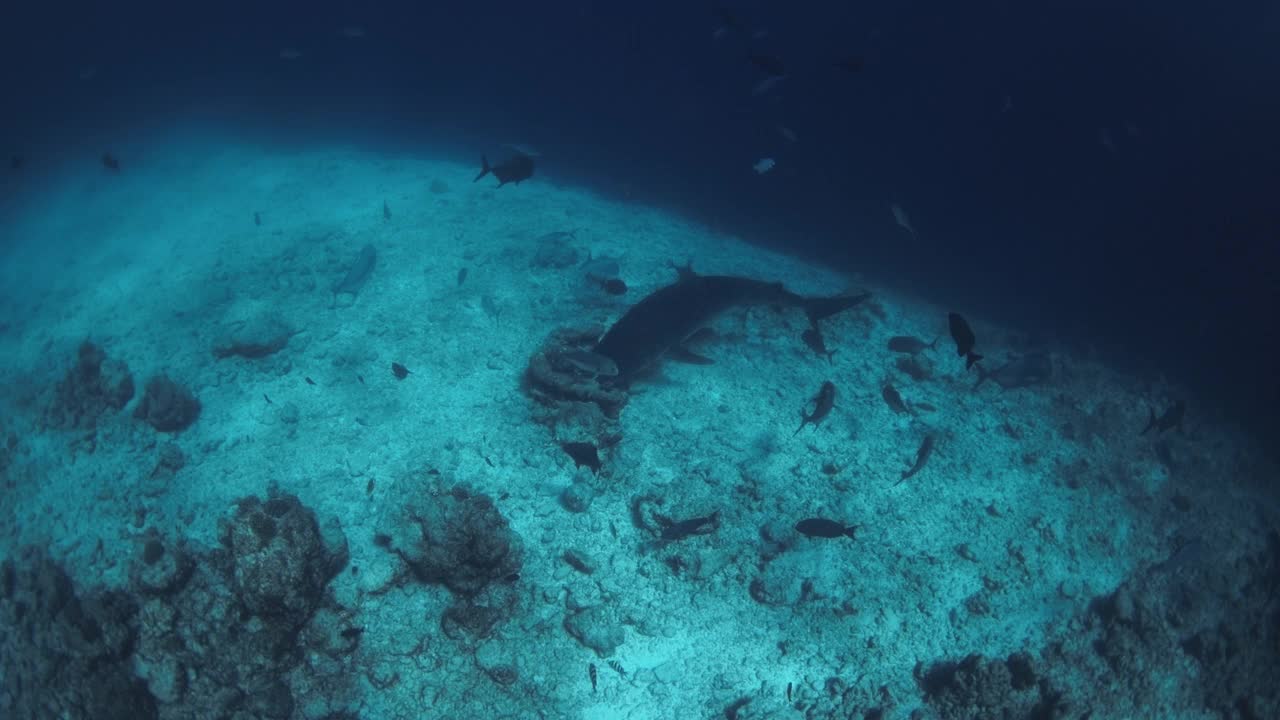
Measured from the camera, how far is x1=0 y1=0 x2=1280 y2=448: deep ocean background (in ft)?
47.4


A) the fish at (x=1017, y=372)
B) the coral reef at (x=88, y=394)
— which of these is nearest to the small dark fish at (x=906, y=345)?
the fish at (x=1017, y=372)

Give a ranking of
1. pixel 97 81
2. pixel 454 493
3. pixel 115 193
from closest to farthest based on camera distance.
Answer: pixel 454 493
pixel 115 193
pixel 97 81

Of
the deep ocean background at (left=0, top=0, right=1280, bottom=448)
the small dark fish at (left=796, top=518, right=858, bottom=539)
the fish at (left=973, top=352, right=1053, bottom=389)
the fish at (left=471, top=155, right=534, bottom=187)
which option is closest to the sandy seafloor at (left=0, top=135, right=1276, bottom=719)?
the fish at (left=973, top=352, right=1053, bottom=389)

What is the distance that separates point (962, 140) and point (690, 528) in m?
16.0

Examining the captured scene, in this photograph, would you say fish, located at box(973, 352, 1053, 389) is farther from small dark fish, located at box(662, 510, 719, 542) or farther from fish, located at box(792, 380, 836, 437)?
small dark fish, located at box(662, 510, 719, 542)

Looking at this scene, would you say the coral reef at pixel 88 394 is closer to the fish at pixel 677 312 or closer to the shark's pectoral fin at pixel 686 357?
the fish at pixel 677 312

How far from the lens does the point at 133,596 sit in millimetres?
5113

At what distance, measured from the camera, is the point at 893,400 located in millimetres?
7977

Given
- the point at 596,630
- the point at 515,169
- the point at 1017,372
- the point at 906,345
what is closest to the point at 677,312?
the point at 515,169

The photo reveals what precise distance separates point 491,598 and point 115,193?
22019 mm

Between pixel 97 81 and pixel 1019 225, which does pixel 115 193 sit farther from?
pixel 1019 225

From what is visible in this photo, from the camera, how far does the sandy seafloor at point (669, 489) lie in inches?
205

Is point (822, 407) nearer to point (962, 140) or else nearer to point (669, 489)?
point (669, 489)

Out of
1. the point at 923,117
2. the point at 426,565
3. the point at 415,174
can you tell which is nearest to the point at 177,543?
the point at 426,565
